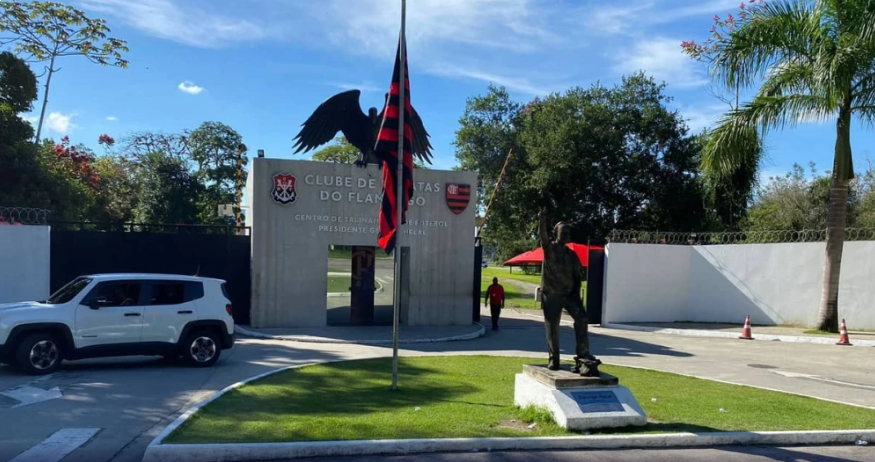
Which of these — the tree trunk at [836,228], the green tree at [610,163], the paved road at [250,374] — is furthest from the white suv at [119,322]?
the green tree at [610,163]

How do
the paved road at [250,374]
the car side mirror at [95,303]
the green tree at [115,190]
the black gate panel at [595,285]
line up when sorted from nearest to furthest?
the paved road at [250,374], the car side mirror at [95,303], the black gate panel at [595,285], the green tree at [115,190]

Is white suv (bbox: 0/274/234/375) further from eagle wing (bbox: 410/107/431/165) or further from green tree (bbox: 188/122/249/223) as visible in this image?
green tree (bbox: 188/122/249/223)

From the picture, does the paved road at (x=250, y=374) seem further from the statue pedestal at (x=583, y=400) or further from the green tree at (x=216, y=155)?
the green tree at (x=216, y=155)

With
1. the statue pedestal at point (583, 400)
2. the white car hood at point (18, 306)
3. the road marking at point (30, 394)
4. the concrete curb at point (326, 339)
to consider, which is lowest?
the concrete curb at point (326, 339)

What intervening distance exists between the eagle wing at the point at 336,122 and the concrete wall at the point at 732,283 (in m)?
9.22

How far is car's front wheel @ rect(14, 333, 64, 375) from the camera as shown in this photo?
33.4 feet

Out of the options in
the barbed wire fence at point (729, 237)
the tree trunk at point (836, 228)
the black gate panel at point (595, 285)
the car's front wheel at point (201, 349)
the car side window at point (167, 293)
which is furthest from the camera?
the black gate panel at point (595, 285)

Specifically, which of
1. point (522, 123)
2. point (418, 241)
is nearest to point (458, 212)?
point (418, 241)

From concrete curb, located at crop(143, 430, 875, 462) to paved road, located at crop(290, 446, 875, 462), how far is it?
106mm

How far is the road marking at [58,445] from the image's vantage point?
623 centimetres

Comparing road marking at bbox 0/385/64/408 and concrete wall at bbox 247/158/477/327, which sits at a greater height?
concrete wall at bbox 247/158/477/327

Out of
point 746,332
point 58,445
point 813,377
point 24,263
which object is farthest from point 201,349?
point 746,332

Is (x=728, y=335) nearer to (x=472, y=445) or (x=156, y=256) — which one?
(x=472, y=445)

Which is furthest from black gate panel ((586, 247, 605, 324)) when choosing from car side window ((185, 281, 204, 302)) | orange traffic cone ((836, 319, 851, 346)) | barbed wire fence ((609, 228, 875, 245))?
car side window ((185, 281, 204, 302))
